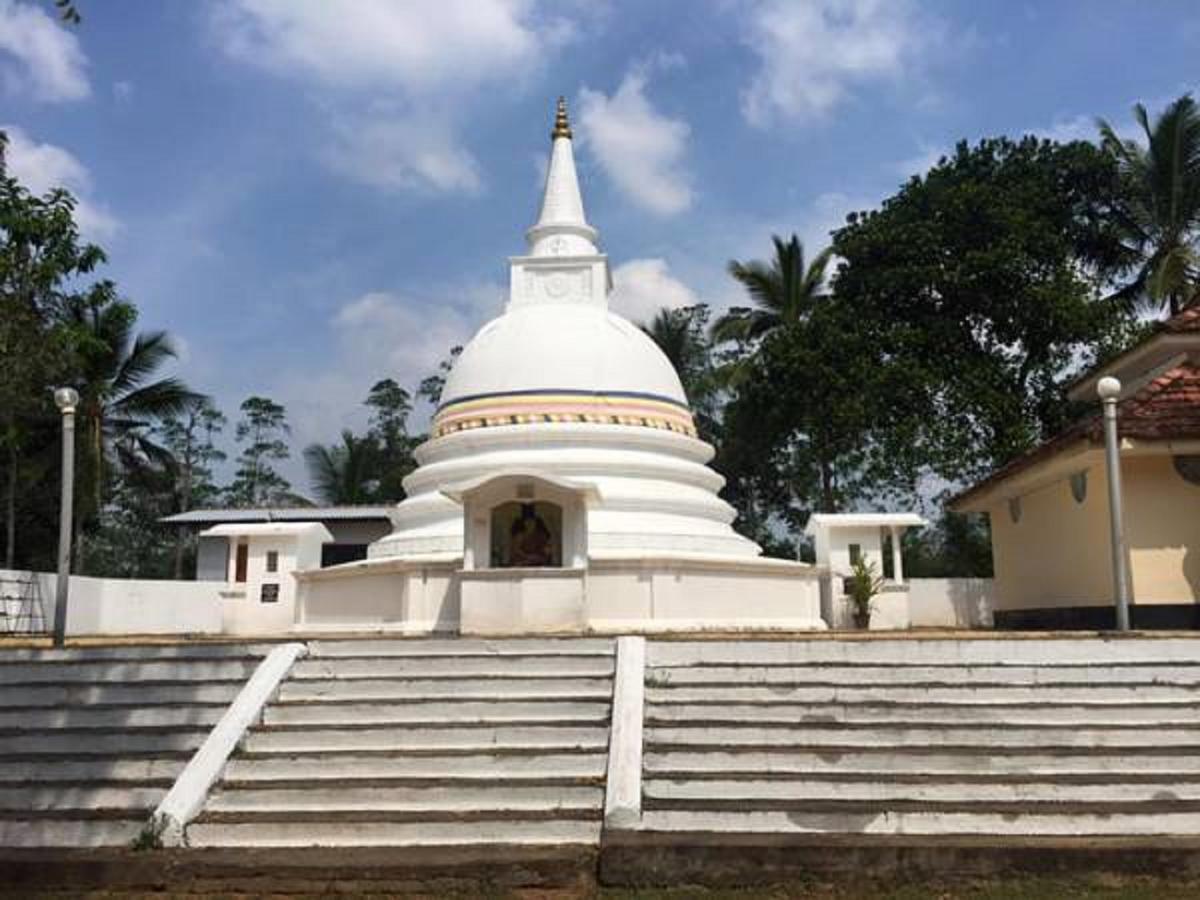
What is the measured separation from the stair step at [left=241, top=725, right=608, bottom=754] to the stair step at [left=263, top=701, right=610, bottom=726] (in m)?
0.14

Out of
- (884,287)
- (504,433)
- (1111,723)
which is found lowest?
(1111,723)

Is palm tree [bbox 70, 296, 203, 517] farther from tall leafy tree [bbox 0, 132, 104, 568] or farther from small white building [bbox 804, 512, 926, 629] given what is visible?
small white building [bbox 804, 512, 926, 629]

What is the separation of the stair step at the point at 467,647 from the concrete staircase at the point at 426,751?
0.02m

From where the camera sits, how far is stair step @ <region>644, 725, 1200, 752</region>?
8.95 m

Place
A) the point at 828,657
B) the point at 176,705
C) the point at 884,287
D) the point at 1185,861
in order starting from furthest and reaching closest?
the point at 884,287
the point at 828,657
the point at 176,705
the point at 1185,861

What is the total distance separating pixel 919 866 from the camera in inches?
285

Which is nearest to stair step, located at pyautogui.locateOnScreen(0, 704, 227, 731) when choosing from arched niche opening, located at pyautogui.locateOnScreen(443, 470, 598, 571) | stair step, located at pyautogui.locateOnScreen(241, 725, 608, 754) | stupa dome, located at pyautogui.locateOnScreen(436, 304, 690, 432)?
stair step, located at pyautogui.locateOnScreen(241, 725, 608, 754)

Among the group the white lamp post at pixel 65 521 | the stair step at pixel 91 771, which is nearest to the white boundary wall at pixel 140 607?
the white lamp post at pixel 65 521

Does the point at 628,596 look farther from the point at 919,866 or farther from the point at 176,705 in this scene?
the point at 919,866

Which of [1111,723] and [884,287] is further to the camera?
[884,287]

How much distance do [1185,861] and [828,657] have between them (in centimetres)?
378

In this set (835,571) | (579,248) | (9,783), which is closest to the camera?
(9,783)

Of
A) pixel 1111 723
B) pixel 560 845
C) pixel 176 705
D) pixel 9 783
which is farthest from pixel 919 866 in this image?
pixel 9 783

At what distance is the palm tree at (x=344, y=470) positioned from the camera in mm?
43719
